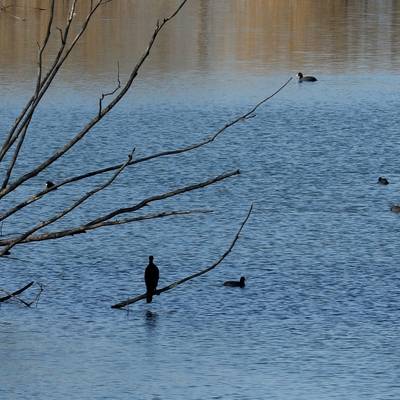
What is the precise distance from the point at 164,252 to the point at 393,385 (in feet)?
35.9

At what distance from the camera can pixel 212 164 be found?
146ft

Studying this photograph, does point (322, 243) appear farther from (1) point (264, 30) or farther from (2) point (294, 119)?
(1) point (264, 30)

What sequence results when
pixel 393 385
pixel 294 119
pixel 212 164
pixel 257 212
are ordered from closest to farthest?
1. pixel 393 385
2. pixel 257 212
3. pixel 212 164
4. pixel 294 119

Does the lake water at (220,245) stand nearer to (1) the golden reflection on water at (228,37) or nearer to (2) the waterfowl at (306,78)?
(2) the waterfowl at (306,78)

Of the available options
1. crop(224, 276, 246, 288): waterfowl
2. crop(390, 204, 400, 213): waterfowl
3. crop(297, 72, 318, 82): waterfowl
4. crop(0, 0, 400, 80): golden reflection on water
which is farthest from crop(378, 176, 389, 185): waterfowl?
crop(0, 0, 400, 80): golden reflection on water

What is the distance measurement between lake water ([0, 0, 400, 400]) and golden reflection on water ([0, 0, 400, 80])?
0.75m

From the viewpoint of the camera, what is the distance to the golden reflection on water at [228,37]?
7194 centimetres

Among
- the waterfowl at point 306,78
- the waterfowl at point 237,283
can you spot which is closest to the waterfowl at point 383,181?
the waterfowl at point 237,283

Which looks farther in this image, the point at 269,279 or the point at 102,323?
the point at 269,279

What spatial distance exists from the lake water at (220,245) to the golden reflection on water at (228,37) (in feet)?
2.46

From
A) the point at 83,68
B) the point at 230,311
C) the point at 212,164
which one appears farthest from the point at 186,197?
the point at 83,68

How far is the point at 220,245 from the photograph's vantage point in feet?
104

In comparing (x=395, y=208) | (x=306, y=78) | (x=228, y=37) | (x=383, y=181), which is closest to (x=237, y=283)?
(x=395, y=208)

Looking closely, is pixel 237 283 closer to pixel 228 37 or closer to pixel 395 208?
pixel 395 208
